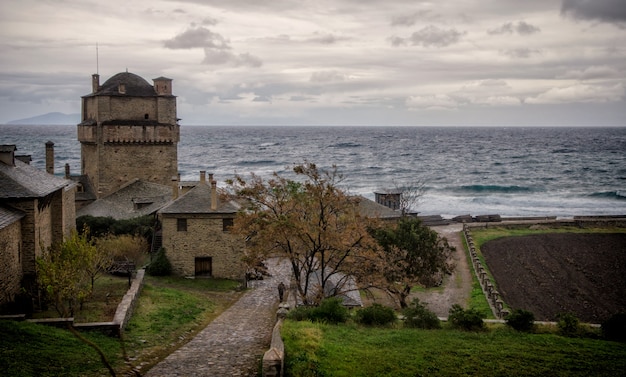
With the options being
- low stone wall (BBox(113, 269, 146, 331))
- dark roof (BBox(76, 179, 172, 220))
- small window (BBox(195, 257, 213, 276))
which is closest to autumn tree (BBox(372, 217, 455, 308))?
small window (BBox(195, 257, 213, 276))

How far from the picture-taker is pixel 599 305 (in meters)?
31.9

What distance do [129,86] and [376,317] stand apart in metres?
39.5

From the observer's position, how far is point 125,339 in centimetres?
1917

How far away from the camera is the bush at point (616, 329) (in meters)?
19.4

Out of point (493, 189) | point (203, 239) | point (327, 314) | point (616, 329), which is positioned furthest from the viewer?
point (493, 189)

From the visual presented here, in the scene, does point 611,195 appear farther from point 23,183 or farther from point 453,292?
point 23,183

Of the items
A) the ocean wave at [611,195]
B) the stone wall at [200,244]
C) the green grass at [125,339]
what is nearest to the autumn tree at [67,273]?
the green grass at [125,339]

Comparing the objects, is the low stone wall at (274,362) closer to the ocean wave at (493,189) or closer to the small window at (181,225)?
the small window at (181,225)

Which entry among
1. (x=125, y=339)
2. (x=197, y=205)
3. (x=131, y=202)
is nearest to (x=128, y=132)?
(x=131, y=202)

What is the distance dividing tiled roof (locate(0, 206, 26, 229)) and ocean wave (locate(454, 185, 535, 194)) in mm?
82254

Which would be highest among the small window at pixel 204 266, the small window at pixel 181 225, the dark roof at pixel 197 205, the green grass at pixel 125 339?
the dark roof at pixel 197 205

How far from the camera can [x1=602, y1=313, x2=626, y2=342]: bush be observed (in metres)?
19.4

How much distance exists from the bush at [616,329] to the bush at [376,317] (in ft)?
22.1

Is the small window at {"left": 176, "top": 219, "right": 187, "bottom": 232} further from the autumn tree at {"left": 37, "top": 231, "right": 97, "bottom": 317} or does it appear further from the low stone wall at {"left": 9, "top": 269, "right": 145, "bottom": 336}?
the autumn tree at {"left": 37, "top": 231, "right": 97, "bottom": 317}
